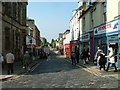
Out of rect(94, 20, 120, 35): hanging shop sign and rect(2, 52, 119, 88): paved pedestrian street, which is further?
rect(94, 20, 120, 35): hanging shop sign

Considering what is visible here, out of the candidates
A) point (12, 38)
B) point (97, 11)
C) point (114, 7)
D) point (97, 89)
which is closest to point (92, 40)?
point (97, 11)

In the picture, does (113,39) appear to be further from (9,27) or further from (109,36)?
(9,27)

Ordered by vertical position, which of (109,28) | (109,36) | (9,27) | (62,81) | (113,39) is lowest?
(62,81)

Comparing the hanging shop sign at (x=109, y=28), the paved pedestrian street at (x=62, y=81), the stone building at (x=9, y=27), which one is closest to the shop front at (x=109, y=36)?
the hanging shop sign at (x=109, y=28)

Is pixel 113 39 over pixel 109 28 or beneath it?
beneath

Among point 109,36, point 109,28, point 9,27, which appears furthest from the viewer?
point 9,27

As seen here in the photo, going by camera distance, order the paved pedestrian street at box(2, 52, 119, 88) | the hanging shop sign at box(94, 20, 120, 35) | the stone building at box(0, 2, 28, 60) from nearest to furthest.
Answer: the paved pedestrian street at box(2, 52, 119, 88) < the hanging shop sign at box(94, 20, 120, 35) < the stone building at box(0, 2, 28, 60)

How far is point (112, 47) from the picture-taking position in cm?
1582

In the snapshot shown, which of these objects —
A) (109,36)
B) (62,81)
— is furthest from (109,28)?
(62,81)

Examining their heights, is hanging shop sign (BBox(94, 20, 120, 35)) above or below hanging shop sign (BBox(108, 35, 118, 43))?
above

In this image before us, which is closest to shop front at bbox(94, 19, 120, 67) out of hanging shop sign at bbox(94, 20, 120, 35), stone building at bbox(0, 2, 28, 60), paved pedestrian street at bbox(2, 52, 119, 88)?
hanging shop sign at bbox(94, 20, 120, 35)

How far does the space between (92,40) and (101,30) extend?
4.28 metres

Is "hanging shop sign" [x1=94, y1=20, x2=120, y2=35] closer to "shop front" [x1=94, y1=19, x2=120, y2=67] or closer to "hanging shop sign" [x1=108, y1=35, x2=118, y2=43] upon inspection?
"shop front" [x1=94, y1=19, x2=120, y2=67]

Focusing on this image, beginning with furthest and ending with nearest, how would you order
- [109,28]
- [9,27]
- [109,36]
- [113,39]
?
[9,27], [109,36], [109,28], [113,39]
